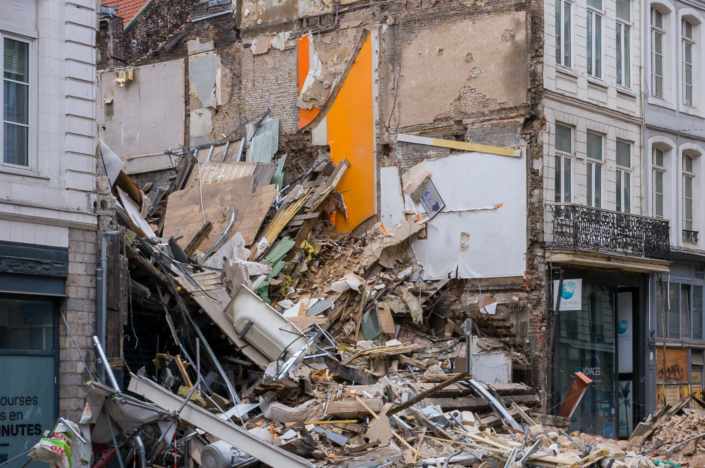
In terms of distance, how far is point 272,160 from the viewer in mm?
22016

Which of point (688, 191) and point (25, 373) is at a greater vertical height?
point (688, 191)

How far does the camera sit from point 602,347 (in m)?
21.5

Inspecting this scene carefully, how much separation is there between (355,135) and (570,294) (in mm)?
6203

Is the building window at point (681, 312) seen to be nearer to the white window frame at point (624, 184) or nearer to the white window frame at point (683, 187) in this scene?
the white window frame at point (683, 187)

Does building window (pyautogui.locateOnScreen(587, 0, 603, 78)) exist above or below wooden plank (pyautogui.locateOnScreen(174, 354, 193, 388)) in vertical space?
above

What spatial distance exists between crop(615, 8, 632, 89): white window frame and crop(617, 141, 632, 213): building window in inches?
62.4

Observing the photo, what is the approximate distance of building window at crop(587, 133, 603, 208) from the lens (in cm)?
2119

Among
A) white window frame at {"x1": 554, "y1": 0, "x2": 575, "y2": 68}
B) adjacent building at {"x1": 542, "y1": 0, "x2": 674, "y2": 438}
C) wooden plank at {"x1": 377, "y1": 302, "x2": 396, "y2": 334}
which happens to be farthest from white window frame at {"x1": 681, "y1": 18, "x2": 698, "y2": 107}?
wooden plank at {"x1": 377, "y1": 302, "x2": 396, "y2": 334}

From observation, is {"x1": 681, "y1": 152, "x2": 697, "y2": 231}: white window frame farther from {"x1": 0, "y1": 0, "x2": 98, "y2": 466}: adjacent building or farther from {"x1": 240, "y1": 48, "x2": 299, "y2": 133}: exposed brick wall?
{"x1": 0, "y1": 0, "x2": 98, "y2": 466}: adjacent building

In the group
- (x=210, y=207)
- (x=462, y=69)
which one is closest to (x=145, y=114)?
(x=210, y=207)

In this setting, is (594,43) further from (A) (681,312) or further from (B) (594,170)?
(A) (681,312)

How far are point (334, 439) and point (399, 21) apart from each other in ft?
39.0

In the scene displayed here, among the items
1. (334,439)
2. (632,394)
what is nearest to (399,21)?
(632,394)

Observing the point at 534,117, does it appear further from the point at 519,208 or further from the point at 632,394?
the point at 632,394
